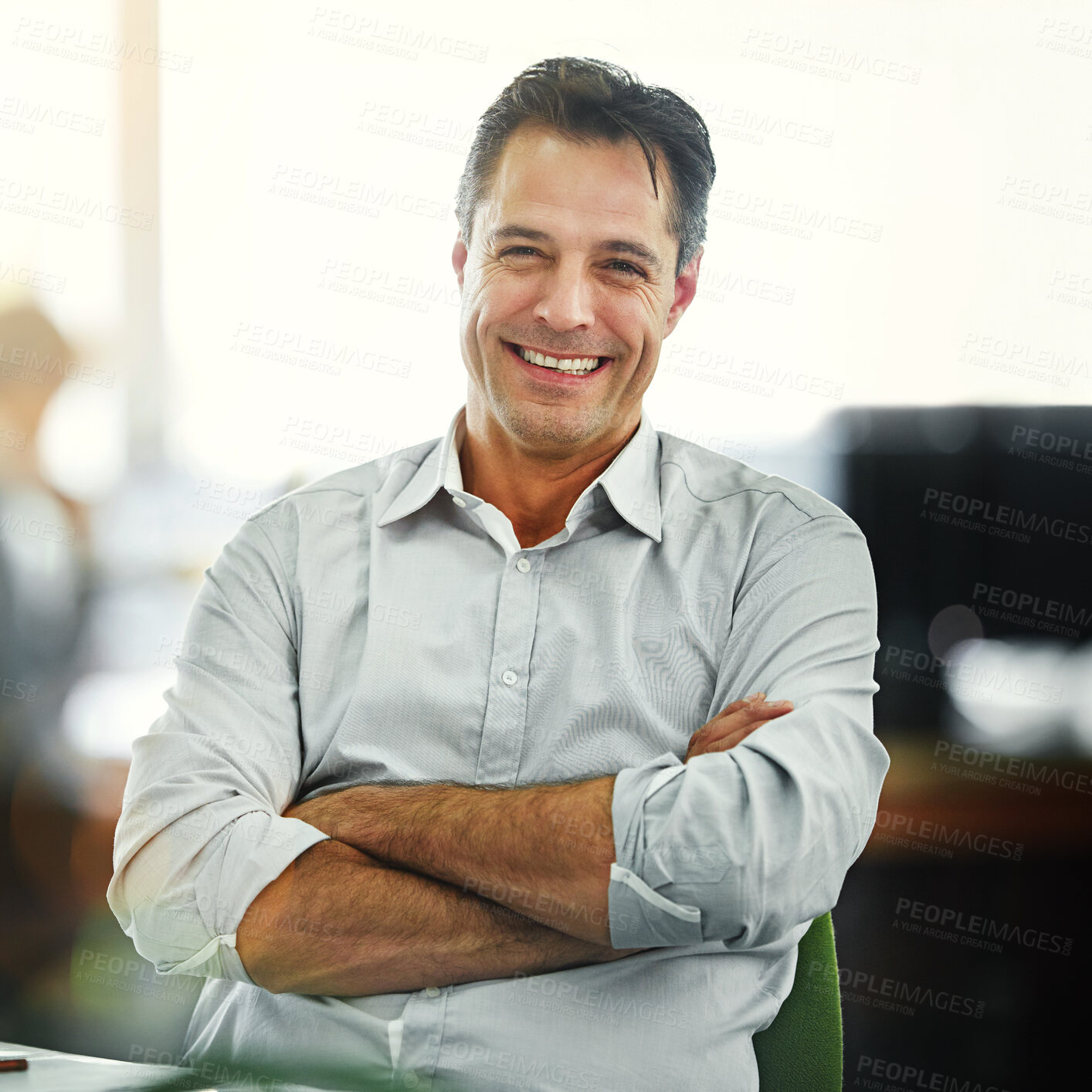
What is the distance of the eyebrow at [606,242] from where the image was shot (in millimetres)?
1224

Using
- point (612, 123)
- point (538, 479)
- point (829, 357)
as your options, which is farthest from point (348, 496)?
point (829, 357)

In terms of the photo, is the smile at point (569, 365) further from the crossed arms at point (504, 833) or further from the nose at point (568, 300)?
the crossed arms at point (504, 833)

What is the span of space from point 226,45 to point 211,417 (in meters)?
0.64

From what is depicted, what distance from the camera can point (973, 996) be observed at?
151 centimetres

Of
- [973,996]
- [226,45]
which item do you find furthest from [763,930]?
[226,45]

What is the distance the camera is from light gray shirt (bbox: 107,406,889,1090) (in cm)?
94

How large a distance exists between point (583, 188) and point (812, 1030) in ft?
3.36

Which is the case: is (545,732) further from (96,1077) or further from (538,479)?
(96,1077)

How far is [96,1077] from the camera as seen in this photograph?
98 cm

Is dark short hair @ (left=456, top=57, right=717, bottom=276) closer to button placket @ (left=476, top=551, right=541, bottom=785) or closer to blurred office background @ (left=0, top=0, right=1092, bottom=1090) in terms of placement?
blurred office background @ (left=0, top=0, right=1092, bottom=1090)

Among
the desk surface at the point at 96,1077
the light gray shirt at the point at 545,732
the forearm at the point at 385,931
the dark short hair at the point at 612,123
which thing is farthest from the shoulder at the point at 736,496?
the desk surface at the point at 96,1077

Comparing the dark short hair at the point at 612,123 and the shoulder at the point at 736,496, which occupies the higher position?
the dark short hair at the point at 612,123

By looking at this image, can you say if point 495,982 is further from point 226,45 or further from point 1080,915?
point 226,45

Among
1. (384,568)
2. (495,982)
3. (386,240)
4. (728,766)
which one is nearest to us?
(728,766)
